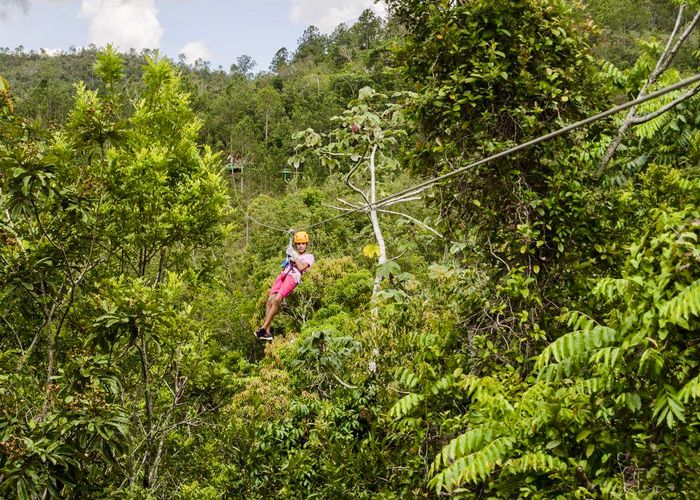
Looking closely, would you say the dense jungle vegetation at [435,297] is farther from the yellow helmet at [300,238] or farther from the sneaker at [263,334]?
the sneaker at [263,334]

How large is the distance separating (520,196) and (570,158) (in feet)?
1.29

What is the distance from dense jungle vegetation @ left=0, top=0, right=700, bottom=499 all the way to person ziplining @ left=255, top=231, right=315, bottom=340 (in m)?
1.58

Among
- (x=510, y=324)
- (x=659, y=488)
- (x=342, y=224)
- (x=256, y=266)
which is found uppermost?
(x=342, y=224)

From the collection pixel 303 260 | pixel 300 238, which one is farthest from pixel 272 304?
pixel 300 238

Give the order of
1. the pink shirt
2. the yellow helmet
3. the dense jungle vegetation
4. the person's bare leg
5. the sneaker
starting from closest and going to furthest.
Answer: the dense jungle vegetation, the yellow helmet, the pink shirt, the person's bare leg, the sneaker

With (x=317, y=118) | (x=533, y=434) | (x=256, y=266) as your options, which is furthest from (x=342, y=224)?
(x=533, y=434)

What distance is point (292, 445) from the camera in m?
4.73

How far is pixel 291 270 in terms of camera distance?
8469mm

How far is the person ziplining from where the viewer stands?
7691mm

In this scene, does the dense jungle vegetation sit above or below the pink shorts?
below

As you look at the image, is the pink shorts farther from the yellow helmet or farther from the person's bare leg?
the yellow helmet

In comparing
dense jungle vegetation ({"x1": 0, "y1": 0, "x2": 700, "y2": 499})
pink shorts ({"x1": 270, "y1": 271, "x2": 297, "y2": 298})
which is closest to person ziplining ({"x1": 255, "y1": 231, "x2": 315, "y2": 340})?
pink shorts ({"x1": 270, "y1": 271, "x2": 297, "y2": 298})

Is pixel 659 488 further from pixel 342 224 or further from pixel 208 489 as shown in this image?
pixel 342 224

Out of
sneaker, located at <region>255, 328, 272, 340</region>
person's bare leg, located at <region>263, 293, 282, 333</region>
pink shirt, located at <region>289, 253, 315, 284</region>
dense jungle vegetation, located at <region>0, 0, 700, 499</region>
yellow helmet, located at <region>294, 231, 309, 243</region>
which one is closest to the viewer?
dense jungle vegetation, located at <region>0, 0, 700, 499</region>
